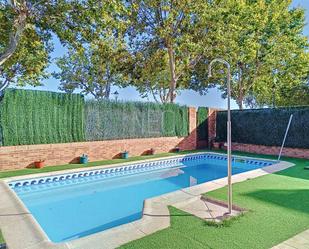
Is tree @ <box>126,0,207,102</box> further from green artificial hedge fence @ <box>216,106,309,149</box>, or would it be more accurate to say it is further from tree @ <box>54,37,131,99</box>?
tree @ <box>54,37,131,99</box>

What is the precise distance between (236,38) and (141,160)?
11.5 m

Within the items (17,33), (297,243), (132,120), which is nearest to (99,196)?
(297,243)

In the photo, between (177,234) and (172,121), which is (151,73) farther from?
(177,234)

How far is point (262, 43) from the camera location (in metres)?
19.9

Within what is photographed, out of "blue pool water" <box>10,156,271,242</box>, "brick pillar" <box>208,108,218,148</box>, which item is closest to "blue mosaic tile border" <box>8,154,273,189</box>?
"blue pool water" <box>10,156,271,242</box>

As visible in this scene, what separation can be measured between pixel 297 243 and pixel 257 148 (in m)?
13.1

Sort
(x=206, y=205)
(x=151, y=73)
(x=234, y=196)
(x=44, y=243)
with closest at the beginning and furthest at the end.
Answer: (x=44, y=243) < (x=206, y=205) < (x=234, y=196) < (x=151, y=73)

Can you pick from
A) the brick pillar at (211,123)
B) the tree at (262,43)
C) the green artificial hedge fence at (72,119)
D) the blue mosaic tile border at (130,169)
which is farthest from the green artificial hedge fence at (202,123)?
the tree at (262,43)

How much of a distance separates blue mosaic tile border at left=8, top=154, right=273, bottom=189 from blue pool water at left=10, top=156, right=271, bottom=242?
14 cm

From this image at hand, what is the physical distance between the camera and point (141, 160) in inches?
531

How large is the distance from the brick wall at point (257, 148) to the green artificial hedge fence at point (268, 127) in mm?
243

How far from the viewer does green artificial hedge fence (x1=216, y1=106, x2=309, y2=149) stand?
1426 cm

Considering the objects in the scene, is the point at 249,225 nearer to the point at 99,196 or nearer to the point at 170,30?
the point at 99,196

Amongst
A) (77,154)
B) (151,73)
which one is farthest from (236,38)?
(77,154)
